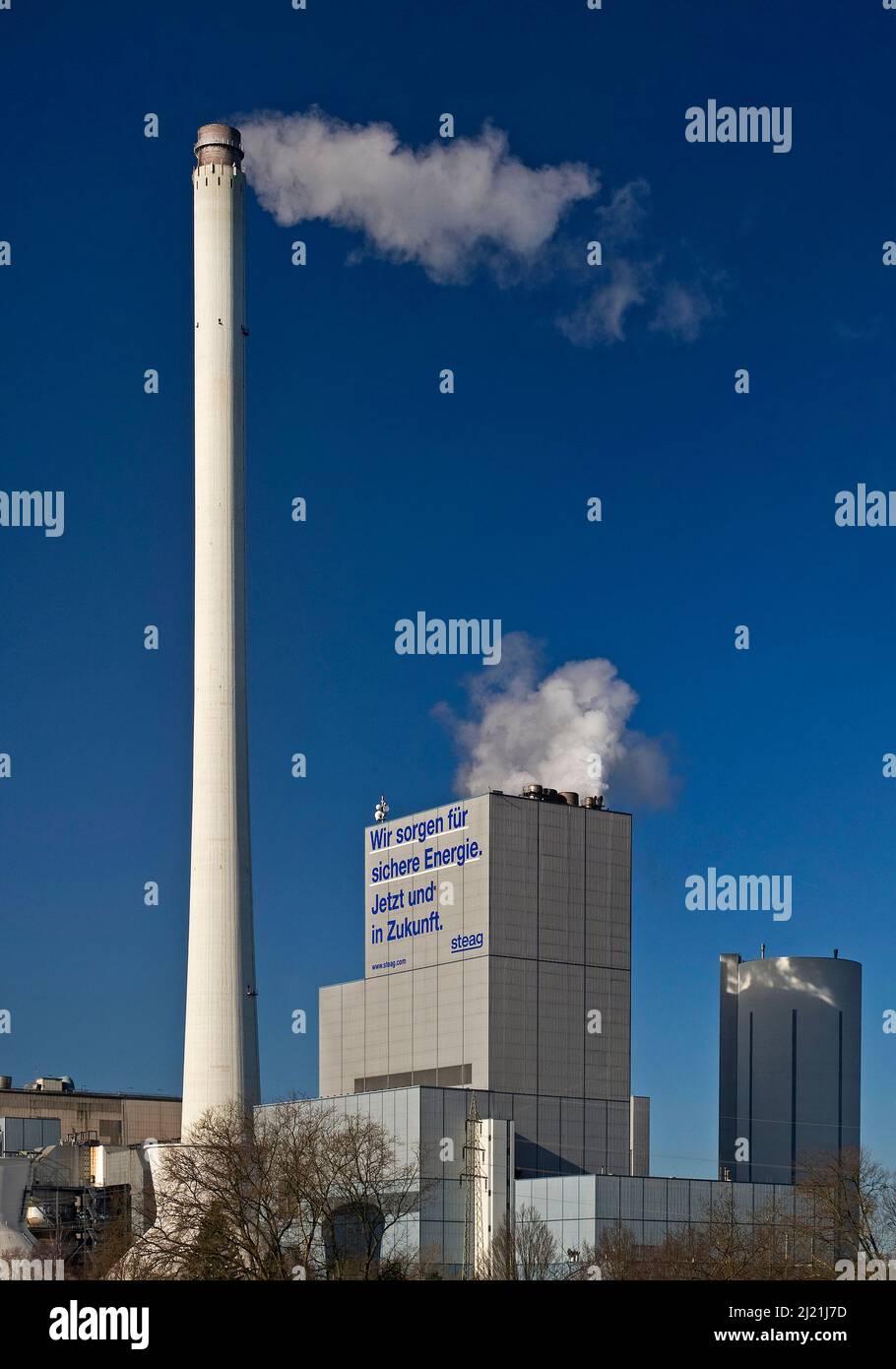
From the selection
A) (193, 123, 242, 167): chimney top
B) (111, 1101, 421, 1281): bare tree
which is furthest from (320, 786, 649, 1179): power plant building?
(193, 123, 242, 167): chimney top

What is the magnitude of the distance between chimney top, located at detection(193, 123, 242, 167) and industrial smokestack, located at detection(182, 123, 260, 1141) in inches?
397

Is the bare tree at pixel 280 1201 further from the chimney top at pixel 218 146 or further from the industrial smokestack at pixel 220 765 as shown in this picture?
the chimney top at pixel 218 146

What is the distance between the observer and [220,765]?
109312 mm

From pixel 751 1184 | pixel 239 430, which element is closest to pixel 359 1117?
pixel 751 1184

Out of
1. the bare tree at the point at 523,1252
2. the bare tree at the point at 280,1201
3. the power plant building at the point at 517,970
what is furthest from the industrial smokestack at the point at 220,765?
the bare tree at the point at 523,1252

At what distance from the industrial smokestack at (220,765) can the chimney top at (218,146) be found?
10083mm

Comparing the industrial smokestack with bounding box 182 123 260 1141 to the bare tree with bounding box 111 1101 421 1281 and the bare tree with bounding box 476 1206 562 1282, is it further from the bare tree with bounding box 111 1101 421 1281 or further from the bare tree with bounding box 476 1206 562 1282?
the bare tree with bounding box 476 1206 562 1282

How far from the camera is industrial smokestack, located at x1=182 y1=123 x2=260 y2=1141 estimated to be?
108625mm

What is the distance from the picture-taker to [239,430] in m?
114

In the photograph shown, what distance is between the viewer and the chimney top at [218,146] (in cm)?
11775
